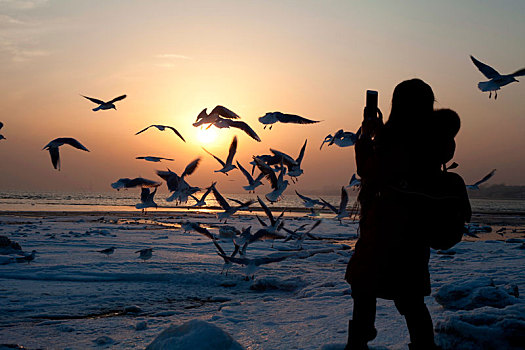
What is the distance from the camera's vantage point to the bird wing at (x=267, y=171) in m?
5.84

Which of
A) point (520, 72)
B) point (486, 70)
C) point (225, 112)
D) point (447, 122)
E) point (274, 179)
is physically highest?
point (486, 70)

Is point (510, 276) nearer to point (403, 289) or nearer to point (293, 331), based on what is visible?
point (293, 331)

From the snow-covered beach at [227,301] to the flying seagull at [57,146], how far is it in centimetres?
180

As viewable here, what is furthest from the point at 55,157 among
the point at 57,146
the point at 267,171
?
the point at 267,171

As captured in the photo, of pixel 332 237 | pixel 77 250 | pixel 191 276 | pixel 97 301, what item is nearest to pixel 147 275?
pixel 191 276

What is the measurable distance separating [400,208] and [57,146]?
5.55 m

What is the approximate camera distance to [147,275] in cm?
680

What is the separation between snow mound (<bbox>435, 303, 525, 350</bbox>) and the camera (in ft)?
9.30

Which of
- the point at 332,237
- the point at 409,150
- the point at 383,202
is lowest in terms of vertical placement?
the point at 332,237

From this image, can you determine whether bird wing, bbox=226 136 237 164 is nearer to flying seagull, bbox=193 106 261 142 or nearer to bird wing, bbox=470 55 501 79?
flying seagull, bbox=193 106 261 142

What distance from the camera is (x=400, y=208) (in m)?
2.35

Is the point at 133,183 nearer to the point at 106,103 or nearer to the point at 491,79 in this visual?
the point at 106,103

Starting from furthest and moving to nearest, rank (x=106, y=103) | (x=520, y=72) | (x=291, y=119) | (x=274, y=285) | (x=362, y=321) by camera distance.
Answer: (x=106, y=103) < (x=274, y=285) < (x=291, y=119) < (x=520, y=72) < (x=362, y=321)

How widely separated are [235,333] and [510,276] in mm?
4613
